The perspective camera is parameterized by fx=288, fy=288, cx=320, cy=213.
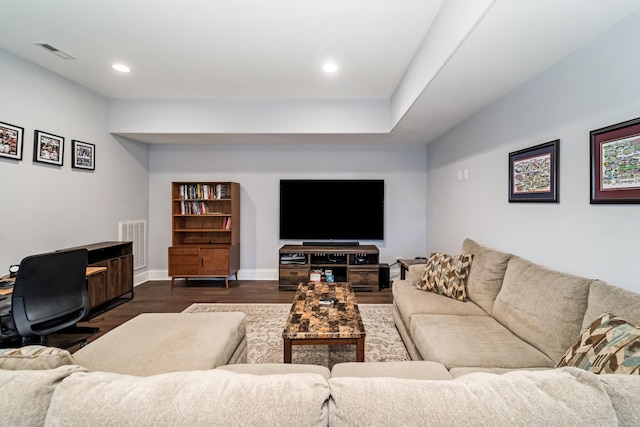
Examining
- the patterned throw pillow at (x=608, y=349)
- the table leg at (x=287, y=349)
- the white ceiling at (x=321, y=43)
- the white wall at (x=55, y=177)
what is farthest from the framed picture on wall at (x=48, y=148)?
the patterned throw pillow at (x=608, y=349)

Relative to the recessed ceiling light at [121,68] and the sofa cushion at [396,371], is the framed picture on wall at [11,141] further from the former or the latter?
the sofa cushion at [396,371]

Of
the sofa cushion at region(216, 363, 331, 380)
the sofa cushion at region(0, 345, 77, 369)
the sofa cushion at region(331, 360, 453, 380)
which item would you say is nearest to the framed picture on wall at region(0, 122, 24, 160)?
the sofa cushion at region(0, 345, 77, 369)

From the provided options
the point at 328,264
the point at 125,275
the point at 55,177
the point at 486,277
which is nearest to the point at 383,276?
the point at 328,264

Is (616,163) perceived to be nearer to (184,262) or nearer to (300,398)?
(300,398)

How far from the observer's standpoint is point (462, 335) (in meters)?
1.82

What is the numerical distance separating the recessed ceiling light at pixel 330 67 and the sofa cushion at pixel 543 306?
2.41 metres

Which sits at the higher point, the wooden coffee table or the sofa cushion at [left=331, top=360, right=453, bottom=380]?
the sofa cushion at [left=331, top=360, right=453, bottom=380]

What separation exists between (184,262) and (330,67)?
3.42 m

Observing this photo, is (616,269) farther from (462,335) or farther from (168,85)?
(168,85)

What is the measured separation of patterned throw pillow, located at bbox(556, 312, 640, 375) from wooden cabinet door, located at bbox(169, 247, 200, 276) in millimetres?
4275

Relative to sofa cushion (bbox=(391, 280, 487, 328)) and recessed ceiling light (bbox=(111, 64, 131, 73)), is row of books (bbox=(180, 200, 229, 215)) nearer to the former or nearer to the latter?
recessed ceiling light (bbox=(111, 64, 131, 73))

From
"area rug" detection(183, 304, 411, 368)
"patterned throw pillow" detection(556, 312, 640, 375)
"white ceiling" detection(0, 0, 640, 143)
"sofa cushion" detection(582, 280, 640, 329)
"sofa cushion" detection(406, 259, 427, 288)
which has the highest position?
"white ceiling" detection(0, 0, 640, 143)

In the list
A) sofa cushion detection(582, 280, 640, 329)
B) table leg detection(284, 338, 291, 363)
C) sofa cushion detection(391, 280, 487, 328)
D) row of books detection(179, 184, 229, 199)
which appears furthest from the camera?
row of books detection(179, 184, 229, 199)

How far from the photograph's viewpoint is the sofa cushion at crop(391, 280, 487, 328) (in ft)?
7.49
